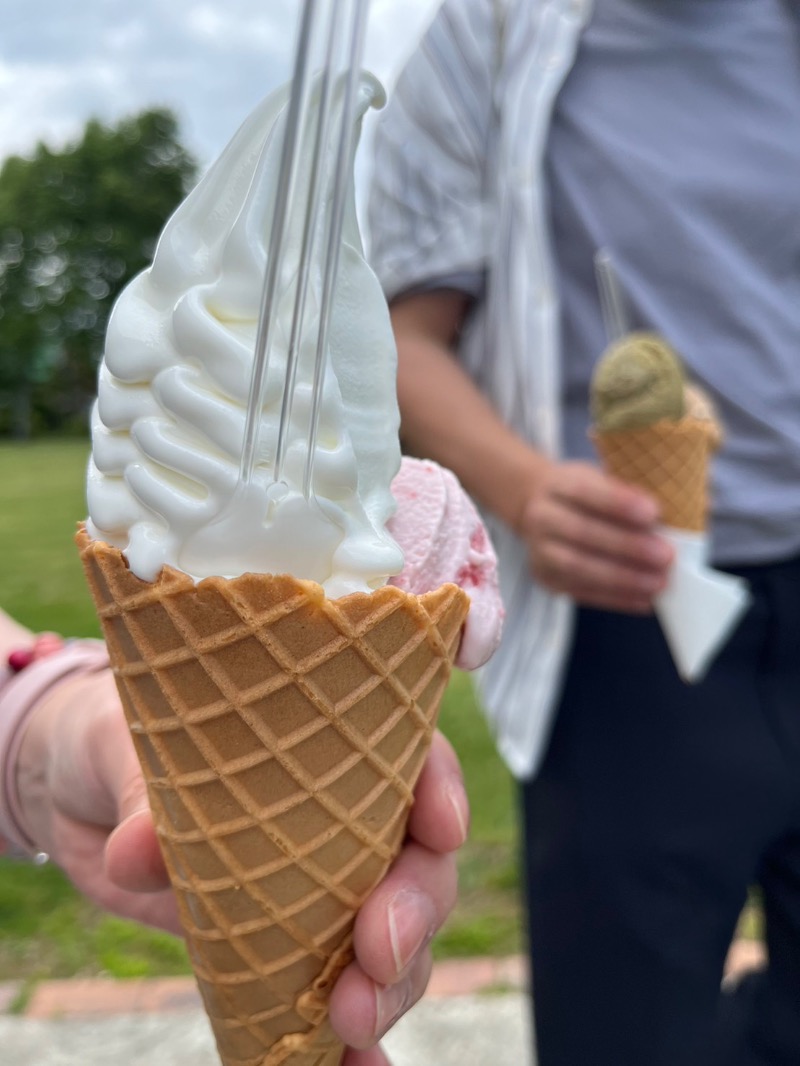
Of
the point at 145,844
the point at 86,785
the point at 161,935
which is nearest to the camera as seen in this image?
the point at 145,844

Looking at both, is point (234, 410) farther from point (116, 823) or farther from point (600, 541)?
point (600, 541)

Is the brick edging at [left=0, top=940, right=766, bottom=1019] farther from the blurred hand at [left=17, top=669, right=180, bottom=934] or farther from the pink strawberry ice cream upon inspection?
the pink strawberry ice cream

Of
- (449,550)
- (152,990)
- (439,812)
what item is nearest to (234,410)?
(449,550)

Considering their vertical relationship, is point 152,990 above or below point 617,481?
below

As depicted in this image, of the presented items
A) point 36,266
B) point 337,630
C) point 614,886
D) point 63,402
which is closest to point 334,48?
point 337,630

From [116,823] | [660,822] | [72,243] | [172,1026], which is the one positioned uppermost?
[116,823]

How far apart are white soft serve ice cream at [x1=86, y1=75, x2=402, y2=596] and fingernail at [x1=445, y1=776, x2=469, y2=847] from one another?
313mm

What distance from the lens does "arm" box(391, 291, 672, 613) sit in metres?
1.69

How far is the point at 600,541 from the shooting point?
170 centimetres

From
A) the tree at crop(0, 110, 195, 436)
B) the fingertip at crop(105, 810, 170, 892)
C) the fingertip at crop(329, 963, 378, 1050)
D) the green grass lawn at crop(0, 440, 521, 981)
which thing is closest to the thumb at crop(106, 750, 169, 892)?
the fingertip at crop(105, 810, 170, 892)

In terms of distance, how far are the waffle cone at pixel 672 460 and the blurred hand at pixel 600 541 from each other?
59 mm

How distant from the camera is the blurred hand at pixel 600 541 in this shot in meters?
1.68

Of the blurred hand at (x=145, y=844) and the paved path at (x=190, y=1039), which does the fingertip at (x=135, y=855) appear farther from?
the paved path at (x=190, y=1039)

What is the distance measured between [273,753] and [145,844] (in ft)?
0.91
